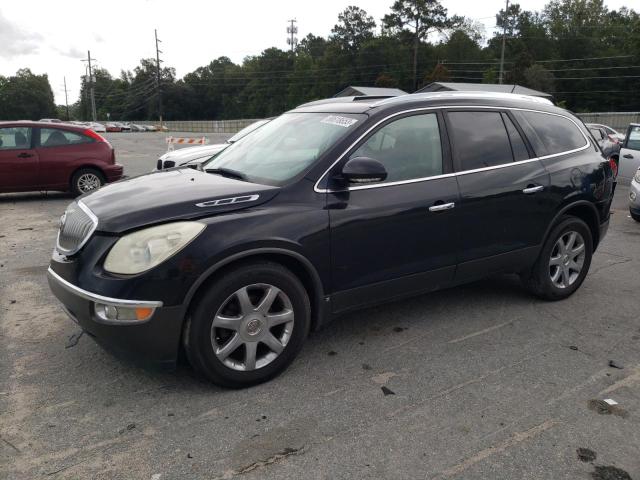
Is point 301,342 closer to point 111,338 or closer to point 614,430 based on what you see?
point 111,338

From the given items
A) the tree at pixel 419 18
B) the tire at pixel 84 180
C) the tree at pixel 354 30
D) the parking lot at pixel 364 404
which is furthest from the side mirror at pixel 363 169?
the tree at pixel 354 30

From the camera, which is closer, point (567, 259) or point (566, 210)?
point (566, 210)

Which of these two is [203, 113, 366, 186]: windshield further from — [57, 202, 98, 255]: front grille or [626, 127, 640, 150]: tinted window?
[626, 127, 640, 150]: tinted window

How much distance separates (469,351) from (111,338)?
7.93ft

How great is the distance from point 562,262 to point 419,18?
83.6 m

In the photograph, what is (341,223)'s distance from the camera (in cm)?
350

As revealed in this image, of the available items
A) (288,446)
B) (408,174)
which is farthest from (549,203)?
(288,446)

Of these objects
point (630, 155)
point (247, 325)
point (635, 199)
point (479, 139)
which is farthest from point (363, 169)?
point (630, 155)

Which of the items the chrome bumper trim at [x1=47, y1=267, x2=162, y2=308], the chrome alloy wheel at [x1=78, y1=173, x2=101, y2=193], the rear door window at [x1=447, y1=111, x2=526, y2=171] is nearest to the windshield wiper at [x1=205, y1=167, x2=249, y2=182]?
the chrome bumper trim at [x1=47, y1=267, x2=162, y2=308]

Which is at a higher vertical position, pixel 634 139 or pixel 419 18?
pixel 419 18

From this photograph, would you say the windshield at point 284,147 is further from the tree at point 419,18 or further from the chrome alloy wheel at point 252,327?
the tree at point 419,18

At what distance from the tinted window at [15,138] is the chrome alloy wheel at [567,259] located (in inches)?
373

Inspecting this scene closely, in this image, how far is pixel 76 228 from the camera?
131 inches

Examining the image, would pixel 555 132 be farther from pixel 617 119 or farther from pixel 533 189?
pixel 617 119
